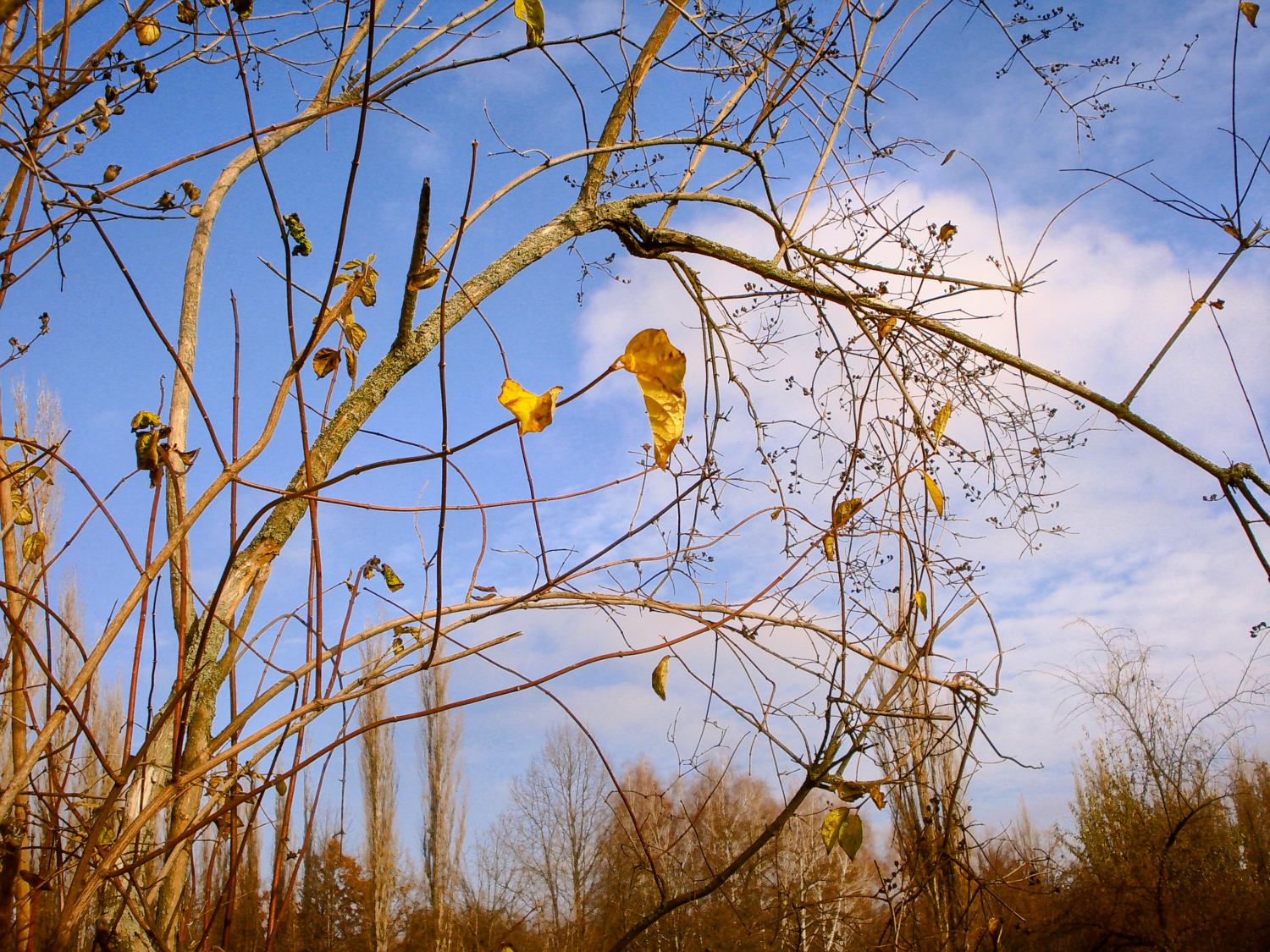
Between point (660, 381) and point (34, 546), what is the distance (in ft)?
2.87

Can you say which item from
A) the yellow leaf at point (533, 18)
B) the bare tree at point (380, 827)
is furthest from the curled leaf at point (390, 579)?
the bare tree at point (380, 827)

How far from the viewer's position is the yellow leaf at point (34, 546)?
0.97m

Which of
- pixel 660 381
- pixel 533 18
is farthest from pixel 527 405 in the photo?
pixel 533 18

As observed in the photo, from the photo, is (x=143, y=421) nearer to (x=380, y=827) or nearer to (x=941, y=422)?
(x=941, y=422)

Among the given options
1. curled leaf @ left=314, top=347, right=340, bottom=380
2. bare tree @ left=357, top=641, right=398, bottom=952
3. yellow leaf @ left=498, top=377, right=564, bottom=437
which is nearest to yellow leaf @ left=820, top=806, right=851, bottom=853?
yellow leaf @ left=498, top=377, right=564, bottom=437

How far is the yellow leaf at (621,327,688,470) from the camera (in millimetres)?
718

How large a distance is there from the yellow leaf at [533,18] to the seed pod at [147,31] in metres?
0.51

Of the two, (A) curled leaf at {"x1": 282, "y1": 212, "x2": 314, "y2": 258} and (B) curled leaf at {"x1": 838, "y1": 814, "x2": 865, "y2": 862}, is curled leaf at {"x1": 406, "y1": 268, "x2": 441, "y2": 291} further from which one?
(B) curled leaf at {"x1": 838, "y1": 814, "x2": 865, "y2": 862}

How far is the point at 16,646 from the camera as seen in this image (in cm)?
77

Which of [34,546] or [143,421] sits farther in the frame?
[34,546]

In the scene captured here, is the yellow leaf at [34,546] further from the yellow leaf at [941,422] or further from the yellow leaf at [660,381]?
the yellow leaf at [941,422]

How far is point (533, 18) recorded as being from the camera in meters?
0.82

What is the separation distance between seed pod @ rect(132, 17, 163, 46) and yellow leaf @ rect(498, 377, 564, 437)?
73 centimetres

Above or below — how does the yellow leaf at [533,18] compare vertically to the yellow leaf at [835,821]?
above
